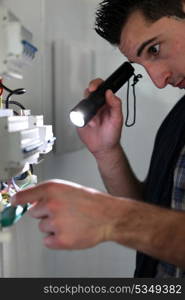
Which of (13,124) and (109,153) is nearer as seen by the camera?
(13,124)

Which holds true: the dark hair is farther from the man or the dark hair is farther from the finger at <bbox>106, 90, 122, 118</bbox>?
the finger at <bbox>106, 90, 122, 118</bbox>

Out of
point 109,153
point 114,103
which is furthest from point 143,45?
point 109,153

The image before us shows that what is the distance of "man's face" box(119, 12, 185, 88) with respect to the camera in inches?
32.9

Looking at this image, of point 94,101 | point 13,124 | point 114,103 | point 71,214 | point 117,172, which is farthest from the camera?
point 117,172

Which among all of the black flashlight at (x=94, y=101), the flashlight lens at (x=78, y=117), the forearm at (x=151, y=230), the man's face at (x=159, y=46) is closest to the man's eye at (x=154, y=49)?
A: the man's face at (x=159, y=46)

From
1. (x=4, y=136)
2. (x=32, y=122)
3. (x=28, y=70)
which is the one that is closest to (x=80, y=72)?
(x=28, y=70)

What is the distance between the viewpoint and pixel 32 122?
0.85m

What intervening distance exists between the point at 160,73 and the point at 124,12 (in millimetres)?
199

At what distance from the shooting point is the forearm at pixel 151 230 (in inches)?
20.9

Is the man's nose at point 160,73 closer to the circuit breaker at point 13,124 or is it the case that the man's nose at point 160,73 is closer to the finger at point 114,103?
the finger at point 114,103

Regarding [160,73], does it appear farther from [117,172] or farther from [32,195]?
[32,195]

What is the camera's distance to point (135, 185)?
1.09 meters

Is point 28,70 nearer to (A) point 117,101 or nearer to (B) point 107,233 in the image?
(A) point 117,101

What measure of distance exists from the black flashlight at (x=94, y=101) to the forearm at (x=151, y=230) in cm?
30
